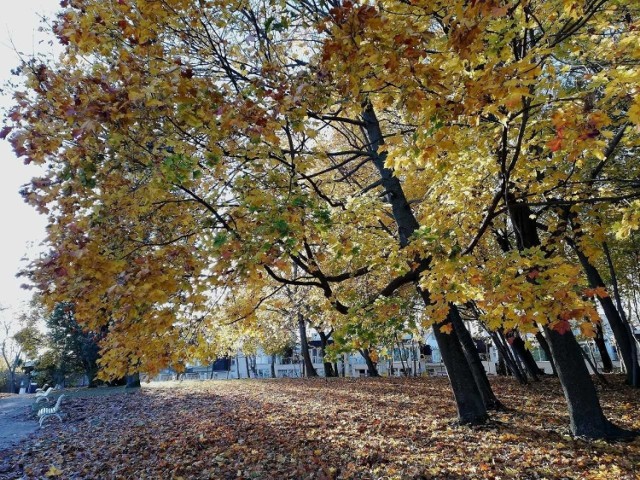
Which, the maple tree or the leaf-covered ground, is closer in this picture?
the maple tree

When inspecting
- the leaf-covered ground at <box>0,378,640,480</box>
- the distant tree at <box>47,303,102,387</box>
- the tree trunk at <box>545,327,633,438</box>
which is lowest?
the leaf-covered ground at <box>0,378,640,480</box>

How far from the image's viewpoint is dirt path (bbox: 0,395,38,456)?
35.6ft

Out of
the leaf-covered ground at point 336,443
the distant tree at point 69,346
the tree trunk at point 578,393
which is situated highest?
the distant tree at point 69,346

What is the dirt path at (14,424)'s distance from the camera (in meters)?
10.9

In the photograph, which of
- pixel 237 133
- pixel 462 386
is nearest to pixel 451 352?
pixel 462 386

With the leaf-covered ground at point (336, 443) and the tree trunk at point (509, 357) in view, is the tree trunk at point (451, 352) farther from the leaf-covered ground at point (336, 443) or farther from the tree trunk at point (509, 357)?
the tree trunk at point (509, 357)

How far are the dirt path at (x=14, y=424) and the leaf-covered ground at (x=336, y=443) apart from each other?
0.50 metres

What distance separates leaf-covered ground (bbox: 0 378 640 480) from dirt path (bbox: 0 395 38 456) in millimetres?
496

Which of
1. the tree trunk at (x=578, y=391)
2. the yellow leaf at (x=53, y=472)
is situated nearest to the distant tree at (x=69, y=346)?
the yellow leaf at (x=53, y=472)

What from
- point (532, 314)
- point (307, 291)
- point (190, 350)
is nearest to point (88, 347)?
point (307, 291)

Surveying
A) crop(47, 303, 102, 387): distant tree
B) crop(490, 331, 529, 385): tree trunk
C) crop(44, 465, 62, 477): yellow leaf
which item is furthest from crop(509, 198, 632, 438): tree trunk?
crop(47, 303, 102, 387): distant tree

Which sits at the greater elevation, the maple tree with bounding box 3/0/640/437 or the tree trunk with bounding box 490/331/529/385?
the maple tree with bounding box 3/0/640/437

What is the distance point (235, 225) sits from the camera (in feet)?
15.1

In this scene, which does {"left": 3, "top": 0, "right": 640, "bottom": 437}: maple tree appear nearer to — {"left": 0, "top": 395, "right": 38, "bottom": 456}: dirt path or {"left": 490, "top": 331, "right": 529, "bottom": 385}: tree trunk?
{"left": 0, "top": 395, "right": 38, "bottom": 456}: dirt path
